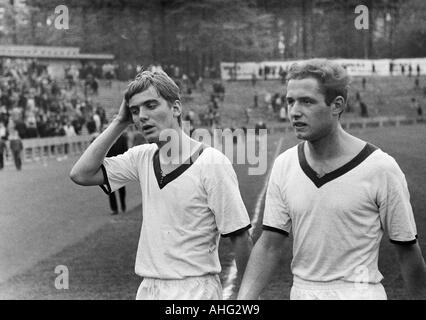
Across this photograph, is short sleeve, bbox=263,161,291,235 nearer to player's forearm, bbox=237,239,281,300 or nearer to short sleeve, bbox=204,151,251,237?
player's forearm, bbox=237,239,281,300

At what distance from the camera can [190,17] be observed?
5.11 m

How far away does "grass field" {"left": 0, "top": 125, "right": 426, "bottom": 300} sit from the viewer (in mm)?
4961

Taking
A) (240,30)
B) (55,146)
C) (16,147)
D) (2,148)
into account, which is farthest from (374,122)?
(2,148)

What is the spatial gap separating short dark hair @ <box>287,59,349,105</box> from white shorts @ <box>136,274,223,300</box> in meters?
0.73

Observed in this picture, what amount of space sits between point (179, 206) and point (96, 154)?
382 mm

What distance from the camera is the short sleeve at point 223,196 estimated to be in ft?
9.35

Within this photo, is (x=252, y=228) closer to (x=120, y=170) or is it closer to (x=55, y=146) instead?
(x=55, y=146)

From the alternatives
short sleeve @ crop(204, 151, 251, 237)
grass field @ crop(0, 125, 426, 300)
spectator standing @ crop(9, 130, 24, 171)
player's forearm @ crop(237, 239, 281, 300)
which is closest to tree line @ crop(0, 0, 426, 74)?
grass field @ crop(0, 125, 426, 300)

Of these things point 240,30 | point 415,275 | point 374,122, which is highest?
point 240,30

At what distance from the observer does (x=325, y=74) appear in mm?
2639

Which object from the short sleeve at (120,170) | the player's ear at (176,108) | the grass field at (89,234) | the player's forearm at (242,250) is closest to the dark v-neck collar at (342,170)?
the player's forearm at (242,250)

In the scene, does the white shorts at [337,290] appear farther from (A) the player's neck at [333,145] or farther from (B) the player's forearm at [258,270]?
(A) the player's neck at [333,145]

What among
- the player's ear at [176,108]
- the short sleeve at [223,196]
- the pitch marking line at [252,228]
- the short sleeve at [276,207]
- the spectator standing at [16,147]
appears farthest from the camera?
the spectator standing at [16,147]
